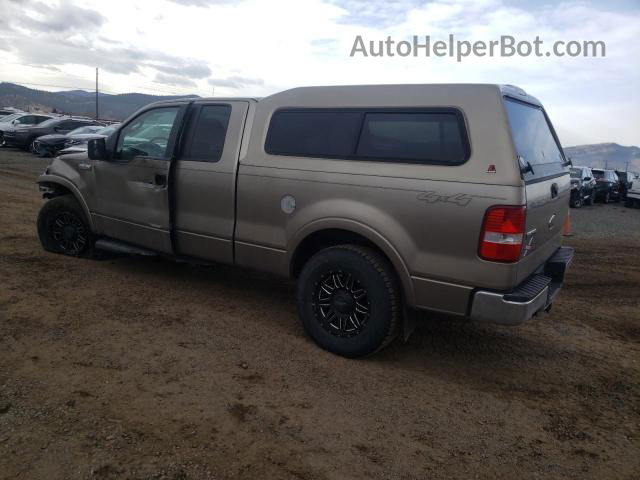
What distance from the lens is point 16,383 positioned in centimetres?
317

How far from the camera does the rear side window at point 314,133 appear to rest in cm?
384

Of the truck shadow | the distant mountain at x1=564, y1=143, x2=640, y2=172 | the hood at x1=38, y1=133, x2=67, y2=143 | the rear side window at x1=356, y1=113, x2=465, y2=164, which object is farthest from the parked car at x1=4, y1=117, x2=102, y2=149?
the distant mountain at x1=564, y1=143, x2=640, y2=172

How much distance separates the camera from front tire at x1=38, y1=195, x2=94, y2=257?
569cm

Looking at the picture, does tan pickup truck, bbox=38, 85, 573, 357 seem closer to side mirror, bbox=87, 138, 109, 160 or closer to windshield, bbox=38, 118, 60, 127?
side mirror, bbox=87, 138, 109, 160

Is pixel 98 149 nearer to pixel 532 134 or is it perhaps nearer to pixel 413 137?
pixel 413 137

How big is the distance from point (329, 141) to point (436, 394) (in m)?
2.02

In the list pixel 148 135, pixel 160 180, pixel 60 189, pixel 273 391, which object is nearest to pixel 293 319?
pixel 273 391

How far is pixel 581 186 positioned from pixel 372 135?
17323mm

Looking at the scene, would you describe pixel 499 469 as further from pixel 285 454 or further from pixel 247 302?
pixel 247 302

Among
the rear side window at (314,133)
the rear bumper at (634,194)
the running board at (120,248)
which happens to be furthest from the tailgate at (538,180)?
the rear bumper at (634,194)

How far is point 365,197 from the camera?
3.63 meters

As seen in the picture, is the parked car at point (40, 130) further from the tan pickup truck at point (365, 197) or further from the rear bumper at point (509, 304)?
the rear bumper at point (509, 304)

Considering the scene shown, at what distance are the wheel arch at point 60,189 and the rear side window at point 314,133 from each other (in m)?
2.54

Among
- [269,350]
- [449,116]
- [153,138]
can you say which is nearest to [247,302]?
[269,350]
